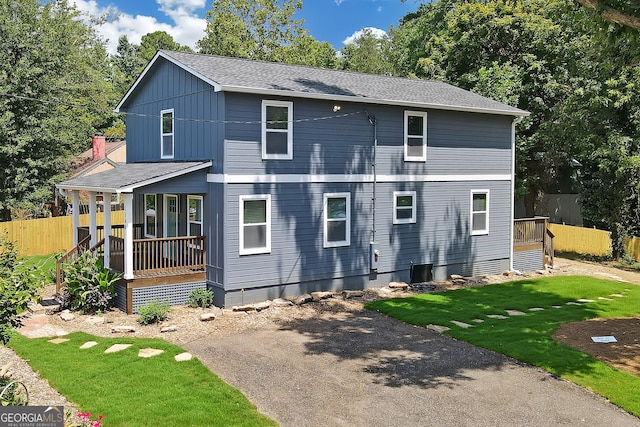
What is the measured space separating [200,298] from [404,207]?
7118 mm

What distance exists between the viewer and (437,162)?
61.0 ft

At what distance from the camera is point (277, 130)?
15414mm

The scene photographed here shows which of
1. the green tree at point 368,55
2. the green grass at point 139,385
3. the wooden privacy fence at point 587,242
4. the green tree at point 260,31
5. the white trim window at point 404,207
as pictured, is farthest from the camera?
the green tree at point 368,55

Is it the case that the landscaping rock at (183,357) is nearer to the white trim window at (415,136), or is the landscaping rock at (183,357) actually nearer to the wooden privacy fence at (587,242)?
the white trim window at (415,136)

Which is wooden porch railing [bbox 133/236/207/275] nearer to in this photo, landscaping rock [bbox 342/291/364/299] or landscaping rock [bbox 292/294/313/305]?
landscaping rock [bbox 292/294/313/305]

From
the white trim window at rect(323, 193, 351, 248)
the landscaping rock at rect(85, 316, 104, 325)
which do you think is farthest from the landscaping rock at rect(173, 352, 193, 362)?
the white trim window at rect(323, 193, 351, 248)

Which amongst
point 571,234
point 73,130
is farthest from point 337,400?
point 73,130

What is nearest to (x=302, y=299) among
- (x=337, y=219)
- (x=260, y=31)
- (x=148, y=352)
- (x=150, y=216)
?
(x=337, y=219)

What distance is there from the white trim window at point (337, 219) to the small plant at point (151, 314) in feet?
16.9

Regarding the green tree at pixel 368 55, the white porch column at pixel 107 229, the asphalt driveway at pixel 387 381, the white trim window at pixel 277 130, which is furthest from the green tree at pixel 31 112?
the green tree at pixel 368 55

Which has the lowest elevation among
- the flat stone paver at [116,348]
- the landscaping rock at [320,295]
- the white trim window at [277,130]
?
the flat stone paver at [116,348]

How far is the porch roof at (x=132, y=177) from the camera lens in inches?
555

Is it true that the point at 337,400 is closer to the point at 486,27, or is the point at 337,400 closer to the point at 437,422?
the point at 437,422

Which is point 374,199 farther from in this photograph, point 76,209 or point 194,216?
point 76,209
